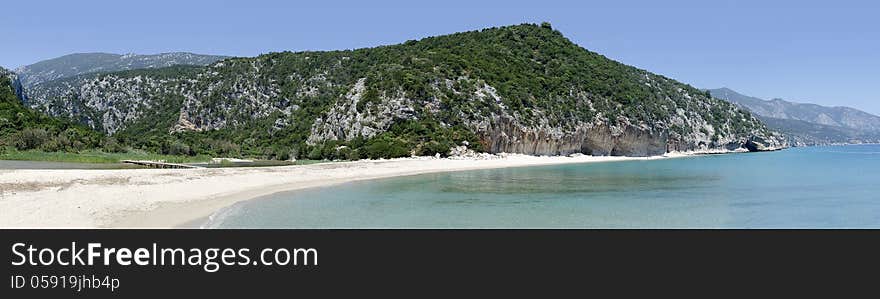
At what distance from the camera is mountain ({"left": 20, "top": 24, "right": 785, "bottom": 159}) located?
64500 millimetres

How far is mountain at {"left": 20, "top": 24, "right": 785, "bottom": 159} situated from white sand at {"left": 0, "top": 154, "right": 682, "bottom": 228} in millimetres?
24108

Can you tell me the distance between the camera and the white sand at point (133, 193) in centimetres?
1423

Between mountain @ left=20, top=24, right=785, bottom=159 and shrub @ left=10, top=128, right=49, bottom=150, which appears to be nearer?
shrub @ left=10, top=128, right=49, bottom=150

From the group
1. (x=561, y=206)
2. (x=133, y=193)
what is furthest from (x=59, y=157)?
(x=561, y=206)

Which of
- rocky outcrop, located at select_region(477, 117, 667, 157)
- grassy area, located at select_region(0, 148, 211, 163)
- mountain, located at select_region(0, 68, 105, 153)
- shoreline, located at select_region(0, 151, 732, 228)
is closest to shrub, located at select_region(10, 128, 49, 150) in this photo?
mountain, located at select_region(0, 68, 105, 153)

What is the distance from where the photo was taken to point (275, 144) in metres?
75.7

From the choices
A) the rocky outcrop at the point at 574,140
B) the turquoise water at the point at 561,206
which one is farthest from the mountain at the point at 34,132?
the rocky outcrop at the point at 574,140

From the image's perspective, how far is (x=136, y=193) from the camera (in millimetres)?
19703

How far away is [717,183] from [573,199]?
46.4 feet

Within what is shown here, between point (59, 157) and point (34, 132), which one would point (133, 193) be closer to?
point (59, 157)

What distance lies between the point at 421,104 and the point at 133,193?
46850 millimetres

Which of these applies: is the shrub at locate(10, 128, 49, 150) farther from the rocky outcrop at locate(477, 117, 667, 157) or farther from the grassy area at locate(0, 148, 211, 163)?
the rocky outcrop at locate(477, 117, 667, 157)
